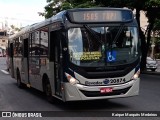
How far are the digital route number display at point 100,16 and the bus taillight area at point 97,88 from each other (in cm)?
156

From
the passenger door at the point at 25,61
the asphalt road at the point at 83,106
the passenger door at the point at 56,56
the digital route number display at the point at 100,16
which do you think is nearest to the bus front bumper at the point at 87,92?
the asphalt road at the point at 83,106

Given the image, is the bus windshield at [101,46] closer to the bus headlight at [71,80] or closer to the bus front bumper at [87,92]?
the bus headlight at [71,80]

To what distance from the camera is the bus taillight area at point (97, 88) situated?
454 inches

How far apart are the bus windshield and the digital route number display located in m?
0.23

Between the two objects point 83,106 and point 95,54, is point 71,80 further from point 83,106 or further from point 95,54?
point 83,106

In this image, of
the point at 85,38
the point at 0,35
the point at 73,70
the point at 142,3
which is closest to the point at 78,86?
the point at 73,70

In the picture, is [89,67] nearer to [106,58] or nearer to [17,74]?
[106,58]

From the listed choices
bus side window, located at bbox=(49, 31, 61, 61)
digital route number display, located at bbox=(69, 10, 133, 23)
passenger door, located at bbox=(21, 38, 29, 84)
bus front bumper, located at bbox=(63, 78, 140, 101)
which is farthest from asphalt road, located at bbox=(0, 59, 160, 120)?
passenger door, located at bbox=(21, 38, 29, 84)

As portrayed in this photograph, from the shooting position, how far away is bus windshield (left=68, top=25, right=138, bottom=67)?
11656 mm

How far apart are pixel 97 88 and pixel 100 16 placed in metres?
2.04

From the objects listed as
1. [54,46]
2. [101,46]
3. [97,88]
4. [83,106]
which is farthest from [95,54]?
[83,106]

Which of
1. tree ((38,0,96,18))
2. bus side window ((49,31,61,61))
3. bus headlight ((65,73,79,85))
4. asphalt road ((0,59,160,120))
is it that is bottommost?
asphalt road ((0,59,160,120))

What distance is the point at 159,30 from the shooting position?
38.4 metres

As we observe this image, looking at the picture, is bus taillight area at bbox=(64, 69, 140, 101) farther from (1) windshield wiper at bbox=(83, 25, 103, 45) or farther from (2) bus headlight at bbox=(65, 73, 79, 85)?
(1) windshield wiper at bbox=(83, 25, 103, 45)
